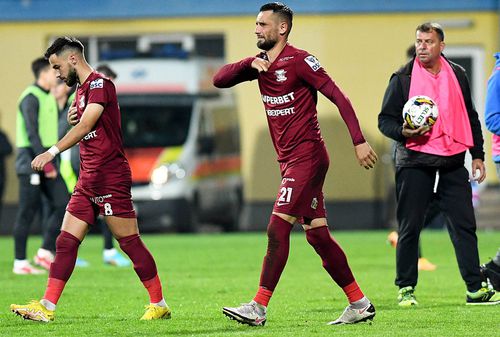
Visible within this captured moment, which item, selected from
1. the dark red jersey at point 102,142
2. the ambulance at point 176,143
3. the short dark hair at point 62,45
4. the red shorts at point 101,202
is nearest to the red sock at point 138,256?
the red shorts at point 101,202

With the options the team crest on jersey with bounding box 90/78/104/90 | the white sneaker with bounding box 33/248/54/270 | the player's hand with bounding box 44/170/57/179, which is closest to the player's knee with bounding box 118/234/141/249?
the team crest on jersey with bounding box 90/78/104/90

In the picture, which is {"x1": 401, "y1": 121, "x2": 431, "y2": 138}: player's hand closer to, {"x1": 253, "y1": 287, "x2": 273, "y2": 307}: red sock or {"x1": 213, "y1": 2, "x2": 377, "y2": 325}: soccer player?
{"x1": 213, "y1": 2, "x2": 377, "y2": 325}: soccer player

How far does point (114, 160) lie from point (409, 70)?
271cm

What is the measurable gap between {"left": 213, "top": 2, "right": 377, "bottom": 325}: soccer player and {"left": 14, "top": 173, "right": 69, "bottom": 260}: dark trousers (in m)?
6.17

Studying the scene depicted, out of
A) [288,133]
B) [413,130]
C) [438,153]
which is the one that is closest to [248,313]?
[288,133]

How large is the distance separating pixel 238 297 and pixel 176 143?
1197cm

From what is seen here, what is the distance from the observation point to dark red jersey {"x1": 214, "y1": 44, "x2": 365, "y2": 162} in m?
9.66

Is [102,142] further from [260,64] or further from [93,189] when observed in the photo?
[260,64]

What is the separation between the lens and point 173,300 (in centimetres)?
1213

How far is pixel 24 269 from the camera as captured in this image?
1548cm

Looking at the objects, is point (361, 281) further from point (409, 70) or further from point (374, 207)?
point (374, 207)

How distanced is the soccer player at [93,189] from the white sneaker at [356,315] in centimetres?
134

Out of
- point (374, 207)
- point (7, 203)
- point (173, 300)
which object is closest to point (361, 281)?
point (173, 300)

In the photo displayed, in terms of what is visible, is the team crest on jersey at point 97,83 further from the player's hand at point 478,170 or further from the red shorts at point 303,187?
the player's hand at point 478,170
